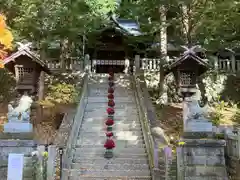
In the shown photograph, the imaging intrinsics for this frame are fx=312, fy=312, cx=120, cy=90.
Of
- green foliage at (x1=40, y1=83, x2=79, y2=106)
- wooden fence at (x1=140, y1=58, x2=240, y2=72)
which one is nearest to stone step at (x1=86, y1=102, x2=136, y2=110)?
green foliage at (x1=40, y1=83, x2=79, y2=106)

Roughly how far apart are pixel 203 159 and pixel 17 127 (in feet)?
19.5

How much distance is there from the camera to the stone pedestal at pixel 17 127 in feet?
33.0

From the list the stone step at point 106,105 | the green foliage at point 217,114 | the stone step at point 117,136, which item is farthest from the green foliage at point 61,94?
the green foliage at point 217,114

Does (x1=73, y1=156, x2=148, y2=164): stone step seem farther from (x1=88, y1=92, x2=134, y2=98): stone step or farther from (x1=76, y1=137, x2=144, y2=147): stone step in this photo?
Answer: (x1=88, y1=92, x2=134, y2=98): stone step

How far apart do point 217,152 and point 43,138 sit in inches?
266

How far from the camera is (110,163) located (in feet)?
33.7

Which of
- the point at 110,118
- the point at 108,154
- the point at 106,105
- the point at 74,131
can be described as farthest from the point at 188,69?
the point at 106,105

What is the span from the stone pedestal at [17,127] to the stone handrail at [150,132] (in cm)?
402

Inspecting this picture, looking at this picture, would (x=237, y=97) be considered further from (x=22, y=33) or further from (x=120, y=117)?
(x=22, y=33)

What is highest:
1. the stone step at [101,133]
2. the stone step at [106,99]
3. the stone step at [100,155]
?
the stone step at [106,99]

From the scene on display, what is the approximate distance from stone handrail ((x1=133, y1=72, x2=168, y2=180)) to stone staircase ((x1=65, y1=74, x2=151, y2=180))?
32 centimetres

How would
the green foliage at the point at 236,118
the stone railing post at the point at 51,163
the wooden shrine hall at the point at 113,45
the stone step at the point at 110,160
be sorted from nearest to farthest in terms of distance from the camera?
1. the stone railing post at the point at 51,163
2. the stone step at the point at 110,160
3. the green foliage at the point at 236,118
4. the wooden shrine hall at the point at 113,45

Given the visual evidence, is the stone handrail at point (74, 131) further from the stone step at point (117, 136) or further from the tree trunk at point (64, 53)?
the tree trunk at point (64, 53)

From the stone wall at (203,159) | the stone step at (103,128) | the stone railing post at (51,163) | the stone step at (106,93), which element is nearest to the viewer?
the stone railing post at (51,163)
